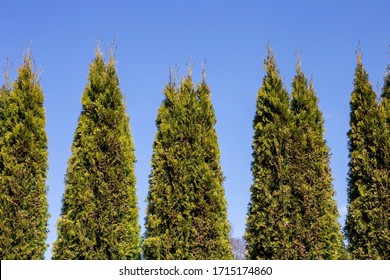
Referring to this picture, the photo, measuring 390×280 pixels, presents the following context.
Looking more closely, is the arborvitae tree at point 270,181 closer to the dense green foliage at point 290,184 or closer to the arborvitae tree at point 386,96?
the dense green foliage at point 290,184

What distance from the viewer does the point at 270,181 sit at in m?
14.7

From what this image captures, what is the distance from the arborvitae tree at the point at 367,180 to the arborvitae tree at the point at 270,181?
1.92 meters

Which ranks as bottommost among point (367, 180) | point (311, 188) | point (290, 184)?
point (311, 188)

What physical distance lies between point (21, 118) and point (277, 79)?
287 inches

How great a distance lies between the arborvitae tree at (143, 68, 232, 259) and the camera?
46.4ft

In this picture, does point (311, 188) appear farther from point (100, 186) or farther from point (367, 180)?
point (100, 186)

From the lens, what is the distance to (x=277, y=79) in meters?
15.7

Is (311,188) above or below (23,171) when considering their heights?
below

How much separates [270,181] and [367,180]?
107 inches

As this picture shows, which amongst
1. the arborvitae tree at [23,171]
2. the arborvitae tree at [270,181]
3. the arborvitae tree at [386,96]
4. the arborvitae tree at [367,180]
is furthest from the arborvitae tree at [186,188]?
the arborvitae tree at [386,96]

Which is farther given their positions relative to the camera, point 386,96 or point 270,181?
point 386,96

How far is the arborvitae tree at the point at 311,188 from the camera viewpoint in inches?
557

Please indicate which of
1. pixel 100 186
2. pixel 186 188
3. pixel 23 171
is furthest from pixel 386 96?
pixel 23 171
